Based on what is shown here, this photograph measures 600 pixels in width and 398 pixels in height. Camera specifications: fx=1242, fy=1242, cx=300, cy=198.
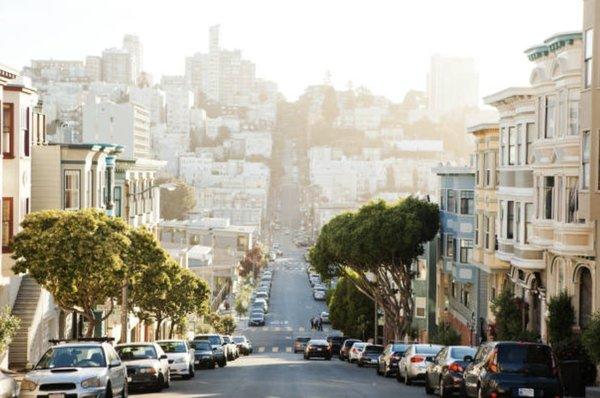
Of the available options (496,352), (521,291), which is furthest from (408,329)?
(496,352)

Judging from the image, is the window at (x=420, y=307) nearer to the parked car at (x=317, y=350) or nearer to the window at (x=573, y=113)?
the parked car at (x=317, y=350)

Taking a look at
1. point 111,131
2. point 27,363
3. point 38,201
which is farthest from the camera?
point 111,131

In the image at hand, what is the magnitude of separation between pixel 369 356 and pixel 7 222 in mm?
20110

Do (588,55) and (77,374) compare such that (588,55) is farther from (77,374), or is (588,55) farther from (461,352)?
(77,374)

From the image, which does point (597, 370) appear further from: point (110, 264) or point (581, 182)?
point (110, 264)

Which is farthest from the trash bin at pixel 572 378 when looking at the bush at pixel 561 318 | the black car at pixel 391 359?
the black car at pixel 391 359

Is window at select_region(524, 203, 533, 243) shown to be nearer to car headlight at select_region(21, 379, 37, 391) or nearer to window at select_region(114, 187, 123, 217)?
window at select_region(114, 187, 123, 217)

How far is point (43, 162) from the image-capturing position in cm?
5034

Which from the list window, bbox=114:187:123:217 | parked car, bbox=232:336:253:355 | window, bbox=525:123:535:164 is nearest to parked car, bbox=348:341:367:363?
window, bbox=525:123:535:164

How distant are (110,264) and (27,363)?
5.99m

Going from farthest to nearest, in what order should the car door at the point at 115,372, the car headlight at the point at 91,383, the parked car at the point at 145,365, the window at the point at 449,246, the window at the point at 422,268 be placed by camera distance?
the window at the point at 422,268 → the window at the point at 449,246 → the parked car at the point at 145,365 → the car door at the point at 115,372 → the car headlight at the point at 91,383

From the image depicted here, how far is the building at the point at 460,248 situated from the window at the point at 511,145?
36.5 feet

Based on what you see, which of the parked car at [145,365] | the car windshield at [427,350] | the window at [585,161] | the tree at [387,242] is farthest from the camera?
the tree at [387,242]

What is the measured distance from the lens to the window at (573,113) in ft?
136
